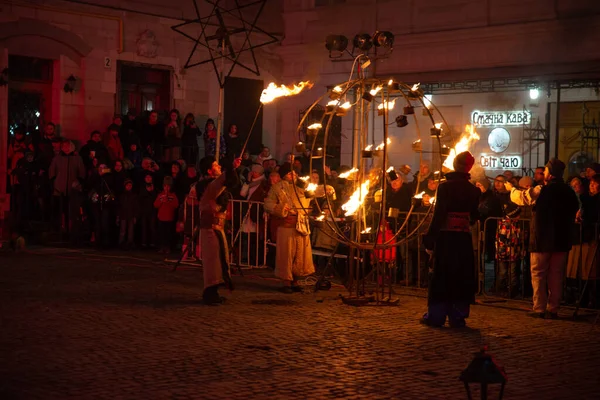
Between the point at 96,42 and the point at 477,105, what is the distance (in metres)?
9.10

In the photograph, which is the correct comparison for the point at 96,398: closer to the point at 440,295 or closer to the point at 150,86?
the point at 440,295

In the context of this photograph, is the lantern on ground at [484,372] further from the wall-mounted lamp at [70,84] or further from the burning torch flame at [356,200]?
the wall-mounted lamp at [70,84]

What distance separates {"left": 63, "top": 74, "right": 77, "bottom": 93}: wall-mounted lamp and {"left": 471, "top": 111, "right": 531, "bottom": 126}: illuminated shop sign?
9.41 meters

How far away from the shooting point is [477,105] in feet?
75.0

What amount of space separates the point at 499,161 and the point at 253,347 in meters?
14.7

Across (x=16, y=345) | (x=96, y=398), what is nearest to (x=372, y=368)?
(x=96, y=398)

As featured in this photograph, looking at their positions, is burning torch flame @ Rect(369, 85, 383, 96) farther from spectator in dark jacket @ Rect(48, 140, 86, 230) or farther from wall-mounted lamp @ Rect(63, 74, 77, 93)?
wall-mounted lamp @ Rect(63, 74, 77, 93)

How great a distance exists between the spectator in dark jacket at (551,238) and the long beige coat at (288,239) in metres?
3.24

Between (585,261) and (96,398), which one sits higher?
(585,261)

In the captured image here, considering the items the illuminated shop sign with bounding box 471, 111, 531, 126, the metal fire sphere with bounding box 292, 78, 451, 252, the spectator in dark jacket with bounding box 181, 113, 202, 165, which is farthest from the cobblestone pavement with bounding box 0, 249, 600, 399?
the illuminated shop sign with bounding box 471, 111, 531, 126

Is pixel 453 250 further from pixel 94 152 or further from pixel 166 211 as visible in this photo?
pixel 94 152

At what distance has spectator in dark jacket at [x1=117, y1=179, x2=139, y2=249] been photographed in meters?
17.7

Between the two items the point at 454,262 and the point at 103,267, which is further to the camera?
the point at 103,267

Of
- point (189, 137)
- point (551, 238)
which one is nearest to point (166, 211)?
point (189, 137)
